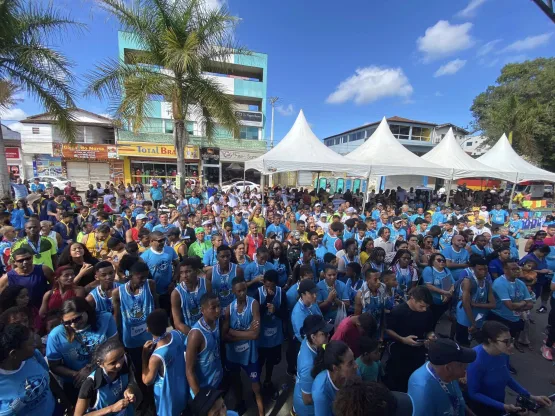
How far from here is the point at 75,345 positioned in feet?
7.84

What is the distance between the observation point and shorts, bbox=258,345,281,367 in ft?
11.0

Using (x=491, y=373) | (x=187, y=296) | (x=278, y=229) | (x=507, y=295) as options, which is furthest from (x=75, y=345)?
(x=507, y=295)

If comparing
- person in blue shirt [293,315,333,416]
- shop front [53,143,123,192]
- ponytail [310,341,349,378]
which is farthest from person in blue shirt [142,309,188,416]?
→ shop front [53,143,123,192]

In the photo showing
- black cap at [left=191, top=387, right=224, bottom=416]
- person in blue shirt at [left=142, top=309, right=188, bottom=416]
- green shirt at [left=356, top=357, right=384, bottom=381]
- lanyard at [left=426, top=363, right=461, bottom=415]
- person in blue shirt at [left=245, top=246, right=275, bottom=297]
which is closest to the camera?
black cap at [left=191, top=387, right=224, bottom=416]

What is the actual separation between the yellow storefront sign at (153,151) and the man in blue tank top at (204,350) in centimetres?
2356

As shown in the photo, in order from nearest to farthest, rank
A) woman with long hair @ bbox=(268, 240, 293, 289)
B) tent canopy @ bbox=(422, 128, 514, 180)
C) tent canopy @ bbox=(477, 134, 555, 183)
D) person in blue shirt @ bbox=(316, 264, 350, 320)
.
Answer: person in blue shirt @ bbox=(316, 264, 350, 320) < woman with long hair @ bbox=(268, 240, 293, 289) < tent canopy @ bbox=(422, 128, 514, 180) < tent canopy @ bbox=(477, 134, 555, 183)

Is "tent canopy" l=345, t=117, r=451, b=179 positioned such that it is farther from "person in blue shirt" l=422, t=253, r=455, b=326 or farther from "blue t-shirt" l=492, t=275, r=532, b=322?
"blue t-shirt" l=492, t=275, r=532, b=322

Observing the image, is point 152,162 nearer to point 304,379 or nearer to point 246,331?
point 246,331

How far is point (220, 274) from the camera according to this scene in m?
3.82

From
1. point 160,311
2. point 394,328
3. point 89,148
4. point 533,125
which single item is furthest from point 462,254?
point 89,148

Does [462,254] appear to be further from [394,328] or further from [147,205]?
[147,205]

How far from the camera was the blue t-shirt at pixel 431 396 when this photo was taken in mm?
1958

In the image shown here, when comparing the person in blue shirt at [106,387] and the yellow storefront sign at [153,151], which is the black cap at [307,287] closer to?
the person in blue shirt at [106,387]

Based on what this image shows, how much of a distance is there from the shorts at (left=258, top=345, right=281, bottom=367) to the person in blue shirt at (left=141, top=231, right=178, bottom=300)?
1.72m
